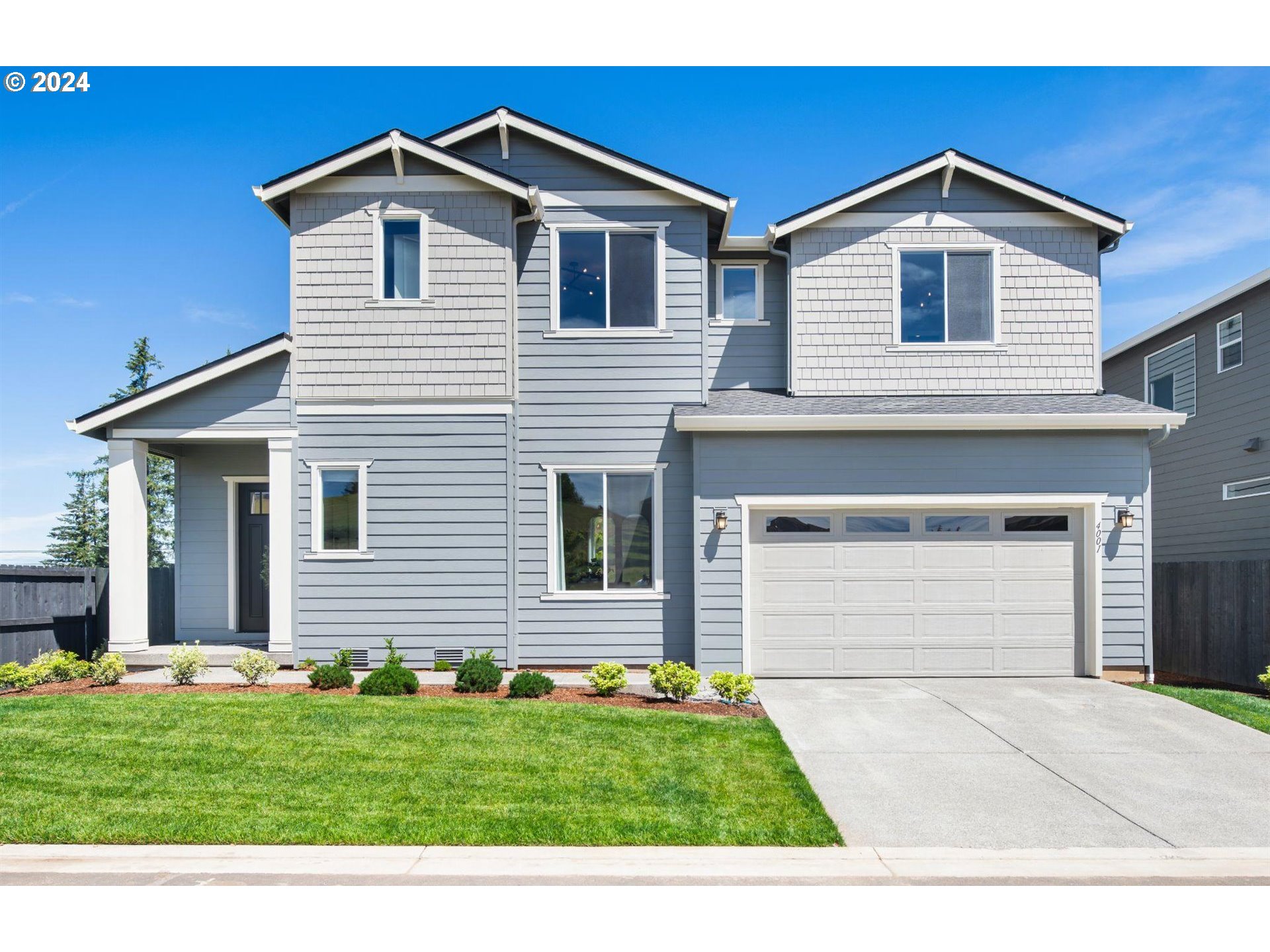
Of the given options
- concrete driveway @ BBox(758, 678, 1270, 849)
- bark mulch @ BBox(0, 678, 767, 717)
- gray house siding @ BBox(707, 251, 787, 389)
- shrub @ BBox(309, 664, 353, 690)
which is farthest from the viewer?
gray house siding @ BBox(707, 251, 787, 389)

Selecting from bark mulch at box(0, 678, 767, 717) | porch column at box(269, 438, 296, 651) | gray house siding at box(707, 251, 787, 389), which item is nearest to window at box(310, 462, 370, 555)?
porch column at box(269, 438, 296, 651)

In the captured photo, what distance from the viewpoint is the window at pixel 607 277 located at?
12305 mm

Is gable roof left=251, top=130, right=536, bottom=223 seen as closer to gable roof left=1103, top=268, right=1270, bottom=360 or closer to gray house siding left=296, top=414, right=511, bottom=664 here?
gray house siding left=296, top=414, right=511, bottom=664

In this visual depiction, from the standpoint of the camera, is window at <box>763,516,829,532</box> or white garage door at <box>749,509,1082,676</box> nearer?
white garage door at <box>749,509,1082,676</box>

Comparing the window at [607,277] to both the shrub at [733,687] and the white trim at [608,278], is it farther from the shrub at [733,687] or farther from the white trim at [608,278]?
the shrub at [733,687]

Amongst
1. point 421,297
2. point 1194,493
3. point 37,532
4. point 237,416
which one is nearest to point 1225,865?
point 421,297

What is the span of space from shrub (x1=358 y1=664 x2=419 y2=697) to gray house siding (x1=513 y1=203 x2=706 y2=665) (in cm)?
202

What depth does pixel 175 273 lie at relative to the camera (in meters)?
25.5

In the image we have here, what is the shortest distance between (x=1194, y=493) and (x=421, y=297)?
45.5ft

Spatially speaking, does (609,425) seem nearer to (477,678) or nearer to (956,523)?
(477,678)

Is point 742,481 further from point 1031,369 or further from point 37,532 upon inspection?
point 37,532

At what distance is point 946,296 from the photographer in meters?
12.8

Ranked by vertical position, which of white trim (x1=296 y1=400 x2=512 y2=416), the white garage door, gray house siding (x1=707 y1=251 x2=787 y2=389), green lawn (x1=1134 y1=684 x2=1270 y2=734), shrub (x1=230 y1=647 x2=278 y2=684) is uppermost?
gray house siding (x1=707 y1=251 x2=787 y2=389)

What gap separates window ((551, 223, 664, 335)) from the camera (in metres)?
12.3
